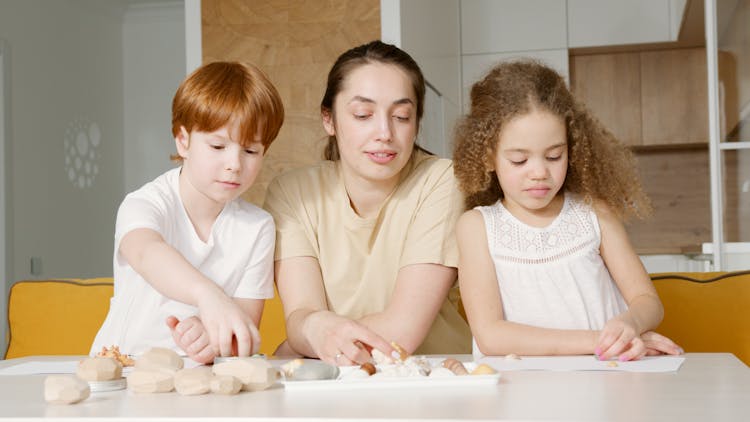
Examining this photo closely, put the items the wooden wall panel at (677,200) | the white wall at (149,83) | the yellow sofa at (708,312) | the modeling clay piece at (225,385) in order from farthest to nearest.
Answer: the white wall at (149,83)
the wooden wall panel at (677,200)
the yellow sofa at (708,312)
the modeling clay piece at (225,385)

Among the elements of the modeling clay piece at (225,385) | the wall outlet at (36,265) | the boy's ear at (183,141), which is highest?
the boy's ear at (183,141)

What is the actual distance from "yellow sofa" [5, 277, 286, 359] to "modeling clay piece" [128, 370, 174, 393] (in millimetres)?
1269

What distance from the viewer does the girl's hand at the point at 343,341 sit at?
4.01ft

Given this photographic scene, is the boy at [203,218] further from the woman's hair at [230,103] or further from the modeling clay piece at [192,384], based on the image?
the modeling clay piece at [192,384]

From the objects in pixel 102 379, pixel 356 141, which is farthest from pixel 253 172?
pixel 102 379

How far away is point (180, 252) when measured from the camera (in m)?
1.55

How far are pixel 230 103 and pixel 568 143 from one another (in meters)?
0.62

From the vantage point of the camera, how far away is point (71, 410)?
81 centimetres

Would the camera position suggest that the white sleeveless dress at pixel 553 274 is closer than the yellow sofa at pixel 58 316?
Yes

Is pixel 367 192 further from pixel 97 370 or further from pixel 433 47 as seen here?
pixel 433 47

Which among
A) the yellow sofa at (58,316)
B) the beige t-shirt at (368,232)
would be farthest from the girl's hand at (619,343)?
the yellow sofa at (58,316)

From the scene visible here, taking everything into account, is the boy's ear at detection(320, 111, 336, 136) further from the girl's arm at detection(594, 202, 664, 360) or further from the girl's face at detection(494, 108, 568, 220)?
the girl's arm at detection(594, 202, 664, 360)

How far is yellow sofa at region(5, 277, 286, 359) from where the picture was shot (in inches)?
83.3

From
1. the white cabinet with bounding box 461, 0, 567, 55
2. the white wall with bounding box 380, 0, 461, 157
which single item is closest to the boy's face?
the white wall with bounding box 380, 0, 461, 157
